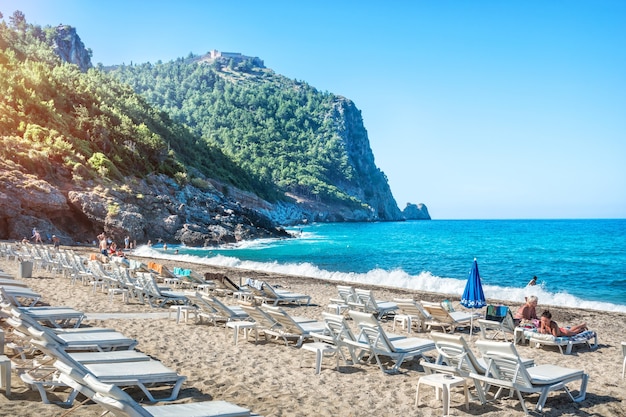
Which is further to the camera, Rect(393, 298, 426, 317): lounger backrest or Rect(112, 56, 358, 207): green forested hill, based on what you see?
Rect(112, 56, 358, 207): green forested hill

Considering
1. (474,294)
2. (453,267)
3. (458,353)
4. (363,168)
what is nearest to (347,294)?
(474,294)

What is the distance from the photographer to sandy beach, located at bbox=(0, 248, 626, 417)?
6082 millimetres

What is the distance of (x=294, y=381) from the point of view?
7.23 metres

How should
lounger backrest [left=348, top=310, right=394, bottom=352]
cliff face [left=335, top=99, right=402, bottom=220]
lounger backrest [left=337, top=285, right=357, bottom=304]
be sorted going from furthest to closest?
cliff face [left=335, top=99, right=402, bottom=220], lounger backrest [left=337, top=285, right=357, bottom=304], lounger backrest [left=348, top=310, right=394, bottom=352]

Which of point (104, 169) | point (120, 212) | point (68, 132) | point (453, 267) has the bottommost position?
point (453, 267)

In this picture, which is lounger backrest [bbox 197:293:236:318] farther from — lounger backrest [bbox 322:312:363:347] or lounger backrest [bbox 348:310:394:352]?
lounger backrest [bbox 348:310:394:352]

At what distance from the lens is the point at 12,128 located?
45.9 m

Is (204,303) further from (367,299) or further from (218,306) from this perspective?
(367,299)

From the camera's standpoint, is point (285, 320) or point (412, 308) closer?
point (285, 320)

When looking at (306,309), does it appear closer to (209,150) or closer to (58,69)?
(58,69)

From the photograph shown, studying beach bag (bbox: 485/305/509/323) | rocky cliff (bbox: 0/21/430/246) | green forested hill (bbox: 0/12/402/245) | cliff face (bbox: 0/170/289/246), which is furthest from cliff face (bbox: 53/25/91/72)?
beach bag (bbox: 485/305/509/323)

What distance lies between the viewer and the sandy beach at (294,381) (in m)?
6.08

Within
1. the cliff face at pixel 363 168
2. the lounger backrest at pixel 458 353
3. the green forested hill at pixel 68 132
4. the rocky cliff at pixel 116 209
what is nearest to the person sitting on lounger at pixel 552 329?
the lounger backrest at pixel 458 353

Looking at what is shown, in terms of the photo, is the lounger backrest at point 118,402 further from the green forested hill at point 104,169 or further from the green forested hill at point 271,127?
the green forested hill at point 271,127
